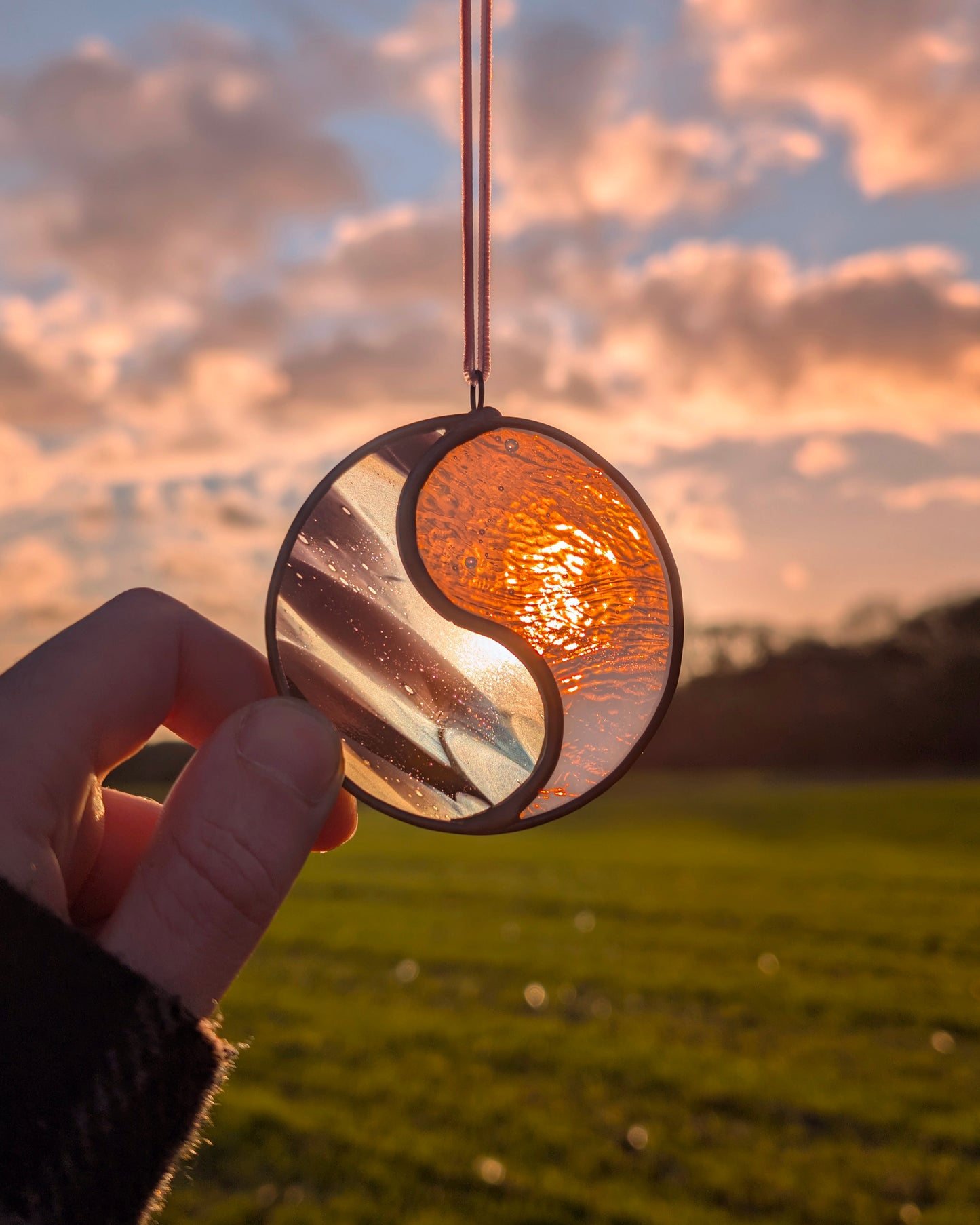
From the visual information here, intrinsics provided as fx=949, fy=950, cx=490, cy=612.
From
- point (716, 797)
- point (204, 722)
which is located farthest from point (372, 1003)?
point (716, 797)

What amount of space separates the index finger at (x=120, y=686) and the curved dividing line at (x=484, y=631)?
616mm

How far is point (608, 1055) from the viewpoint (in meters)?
5.24

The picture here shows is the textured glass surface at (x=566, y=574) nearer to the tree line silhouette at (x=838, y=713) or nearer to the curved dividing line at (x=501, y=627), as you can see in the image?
the curved dividing line at (x=501, y=627)

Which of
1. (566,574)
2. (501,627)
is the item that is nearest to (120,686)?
(501,627)

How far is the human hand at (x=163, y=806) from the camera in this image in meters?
1.63

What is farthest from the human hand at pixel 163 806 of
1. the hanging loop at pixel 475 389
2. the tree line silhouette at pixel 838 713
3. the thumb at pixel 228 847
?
the tree line silhouette at pixel 838 713

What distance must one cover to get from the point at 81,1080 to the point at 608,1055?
14.3ft

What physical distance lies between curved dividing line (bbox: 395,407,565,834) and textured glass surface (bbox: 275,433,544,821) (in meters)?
0.01

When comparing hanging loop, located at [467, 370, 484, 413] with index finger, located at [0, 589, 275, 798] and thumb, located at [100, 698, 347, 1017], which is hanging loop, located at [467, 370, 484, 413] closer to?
thumb, located at [100, 698, 347, 1017]

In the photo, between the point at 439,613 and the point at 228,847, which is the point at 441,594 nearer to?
the point at 439,613

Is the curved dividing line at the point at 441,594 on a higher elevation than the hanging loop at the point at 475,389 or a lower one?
lower

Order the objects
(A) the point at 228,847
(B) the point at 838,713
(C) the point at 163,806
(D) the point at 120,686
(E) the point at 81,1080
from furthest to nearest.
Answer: (B) the point at 838,713, (D) the point at 120,686, (C) the point at 163,806, (A) the point at 228,847, (E) the point at 81,1080

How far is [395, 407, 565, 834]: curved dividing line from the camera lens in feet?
6.11

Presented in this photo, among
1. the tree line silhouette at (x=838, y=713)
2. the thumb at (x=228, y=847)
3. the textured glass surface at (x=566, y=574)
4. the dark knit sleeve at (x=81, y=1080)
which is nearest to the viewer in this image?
the dark knit sleeve at (x=81, y=1080)
